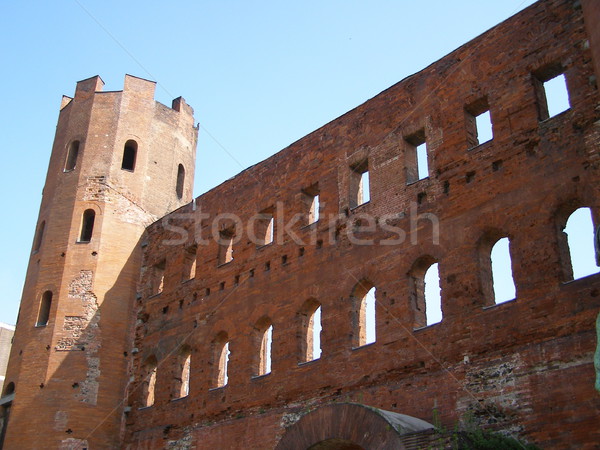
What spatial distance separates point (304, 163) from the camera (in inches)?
631

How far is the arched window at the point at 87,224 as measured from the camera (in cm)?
1923

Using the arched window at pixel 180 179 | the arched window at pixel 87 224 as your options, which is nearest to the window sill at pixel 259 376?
the arched window at pixel 87 224

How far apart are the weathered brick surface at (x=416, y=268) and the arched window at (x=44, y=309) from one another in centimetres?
268

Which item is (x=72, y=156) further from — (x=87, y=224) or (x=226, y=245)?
(x=226, y=245)

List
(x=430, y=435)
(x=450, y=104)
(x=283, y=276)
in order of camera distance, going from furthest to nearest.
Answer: (x=283, y=276)
(x=450, y=104)
(x=430, y=435)

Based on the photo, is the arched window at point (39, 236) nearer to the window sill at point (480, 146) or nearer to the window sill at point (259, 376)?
the window sill at point (259, 376)

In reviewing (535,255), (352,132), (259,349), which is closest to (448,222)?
(535,255)

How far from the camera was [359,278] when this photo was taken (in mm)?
13547

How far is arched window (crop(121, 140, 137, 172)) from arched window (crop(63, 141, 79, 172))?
1.26m

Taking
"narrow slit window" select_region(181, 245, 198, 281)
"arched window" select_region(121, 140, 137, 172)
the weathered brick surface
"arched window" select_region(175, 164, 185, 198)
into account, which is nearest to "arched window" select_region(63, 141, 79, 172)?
"arched window" select_region(121, 140, 137, 172)

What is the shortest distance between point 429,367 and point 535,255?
234 cm

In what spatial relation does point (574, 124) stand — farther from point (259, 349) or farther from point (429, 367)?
point (259, 349)

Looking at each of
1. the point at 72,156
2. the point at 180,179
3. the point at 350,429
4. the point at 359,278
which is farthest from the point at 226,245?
the point at 350,429

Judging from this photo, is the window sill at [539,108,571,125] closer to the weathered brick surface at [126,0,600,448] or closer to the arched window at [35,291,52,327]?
the weathered brick surface at [126,0,600,448]
